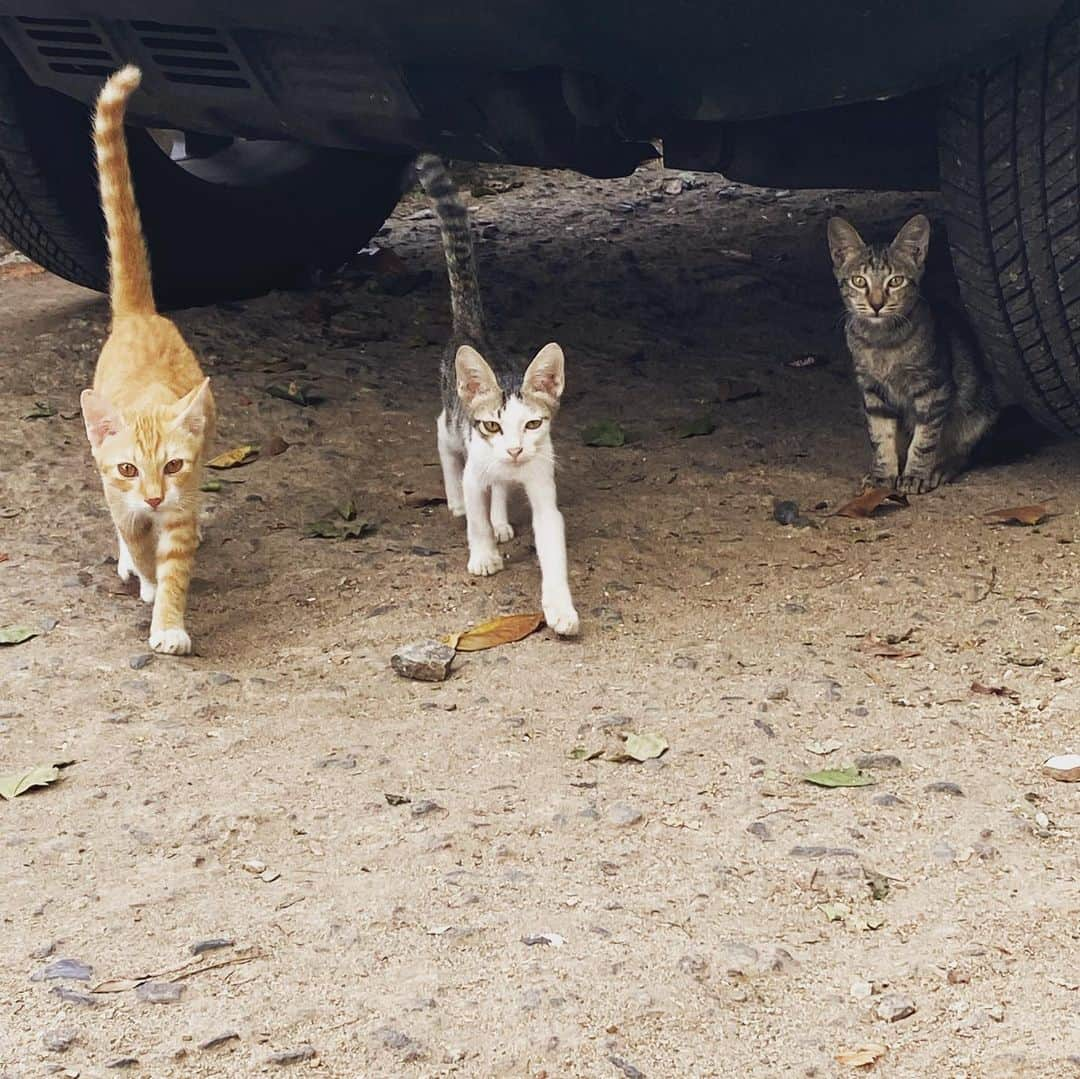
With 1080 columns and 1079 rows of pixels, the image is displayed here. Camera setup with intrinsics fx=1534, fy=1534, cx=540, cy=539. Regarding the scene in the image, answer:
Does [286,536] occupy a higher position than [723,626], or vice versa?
[286,536]

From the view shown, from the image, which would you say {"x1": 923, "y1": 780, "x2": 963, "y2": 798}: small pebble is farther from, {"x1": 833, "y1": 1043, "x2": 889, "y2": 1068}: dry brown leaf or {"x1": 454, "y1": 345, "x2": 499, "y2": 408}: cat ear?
{"x1": 454, "y1": 345, "x2": 499, "y2": 408}: cat ear

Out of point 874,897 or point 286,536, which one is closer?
point 874,897

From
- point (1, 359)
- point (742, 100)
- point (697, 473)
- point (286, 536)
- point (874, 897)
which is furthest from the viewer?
point (1, 359)

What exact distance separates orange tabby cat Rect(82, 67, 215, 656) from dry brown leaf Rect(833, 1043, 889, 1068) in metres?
1.97

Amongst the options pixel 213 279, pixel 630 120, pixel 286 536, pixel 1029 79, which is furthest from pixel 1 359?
pixel 1029 79

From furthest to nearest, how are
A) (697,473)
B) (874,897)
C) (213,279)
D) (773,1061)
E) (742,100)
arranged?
1. (213,279)
2. (697,473)
3. (742,100)
4. (874,897)
5. (773,1061)

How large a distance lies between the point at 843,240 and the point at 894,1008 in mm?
2892

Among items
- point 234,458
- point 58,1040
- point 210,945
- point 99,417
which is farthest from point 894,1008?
point 234,458

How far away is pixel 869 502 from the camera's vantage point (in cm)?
432

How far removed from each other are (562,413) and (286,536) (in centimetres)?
127

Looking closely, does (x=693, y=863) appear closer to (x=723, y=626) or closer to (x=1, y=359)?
(x=723, y=626)

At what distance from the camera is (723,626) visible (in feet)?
11.8

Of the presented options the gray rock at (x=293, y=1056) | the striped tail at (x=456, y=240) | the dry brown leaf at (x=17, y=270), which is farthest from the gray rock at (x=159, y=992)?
the dry brown leaf at (x=17, y=270)

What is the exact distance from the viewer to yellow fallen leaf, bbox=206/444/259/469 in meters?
4.80
